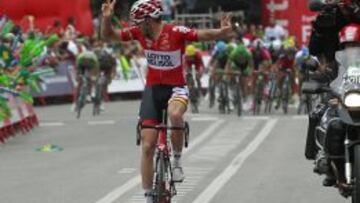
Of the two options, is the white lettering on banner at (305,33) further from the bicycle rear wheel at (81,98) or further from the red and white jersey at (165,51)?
the red and white jersey at (165,51)

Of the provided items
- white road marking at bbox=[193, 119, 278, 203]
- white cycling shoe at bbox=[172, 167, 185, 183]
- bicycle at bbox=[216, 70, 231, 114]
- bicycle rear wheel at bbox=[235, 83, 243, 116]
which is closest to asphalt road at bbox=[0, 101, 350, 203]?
white road marking at bbox=[193, 119, 278, 203]

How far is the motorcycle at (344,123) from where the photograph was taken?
858cm

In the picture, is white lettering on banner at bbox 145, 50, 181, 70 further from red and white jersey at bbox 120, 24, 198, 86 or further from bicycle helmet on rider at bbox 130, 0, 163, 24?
bicycle helmet on rider at bbox 130, 0, 163, 24

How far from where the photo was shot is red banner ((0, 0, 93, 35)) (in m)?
33.7

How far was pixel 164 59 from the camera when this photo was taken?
10.0m

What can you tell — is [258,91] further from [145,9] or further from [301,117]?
[145,9]

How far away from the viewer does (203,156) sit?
625 inches

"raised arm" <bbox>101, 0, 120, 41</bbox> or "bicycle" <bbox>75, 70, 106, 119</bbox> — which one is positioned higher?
"raised arm" <bbox>101, 0, 120, 41</bbox>

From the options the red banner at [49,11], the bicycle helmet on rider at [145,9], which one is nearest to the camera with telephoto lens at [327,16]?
the bicycle helmet on rider at [145,9]

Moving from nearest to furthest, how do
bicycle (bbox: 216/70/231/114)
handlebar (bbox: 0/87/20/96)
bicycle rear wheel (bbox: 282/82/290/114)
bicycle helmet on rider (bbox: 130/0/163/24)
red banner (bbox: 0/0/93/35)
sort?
bicycle helmet on rider (bbox: 130/0/163/24), handlebar (bbox: 0/87/20/96), bicycle (bbox: 216/70/231/114), bicycle rear wheel (bbox: 282/82/290/114), red banner (bbox: 0/0/93/35)

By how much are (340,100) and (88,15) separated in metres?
27.1

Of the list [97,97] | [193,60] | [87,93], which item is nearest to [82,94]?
[87,93]

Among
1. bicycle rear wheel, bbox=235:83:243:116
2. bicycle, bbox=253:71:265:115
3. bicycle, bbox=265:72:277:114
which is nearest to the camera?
bicycle rear wheel, bbox=235:83:243:116

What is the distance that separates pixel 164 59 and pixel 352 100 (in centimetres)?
211
